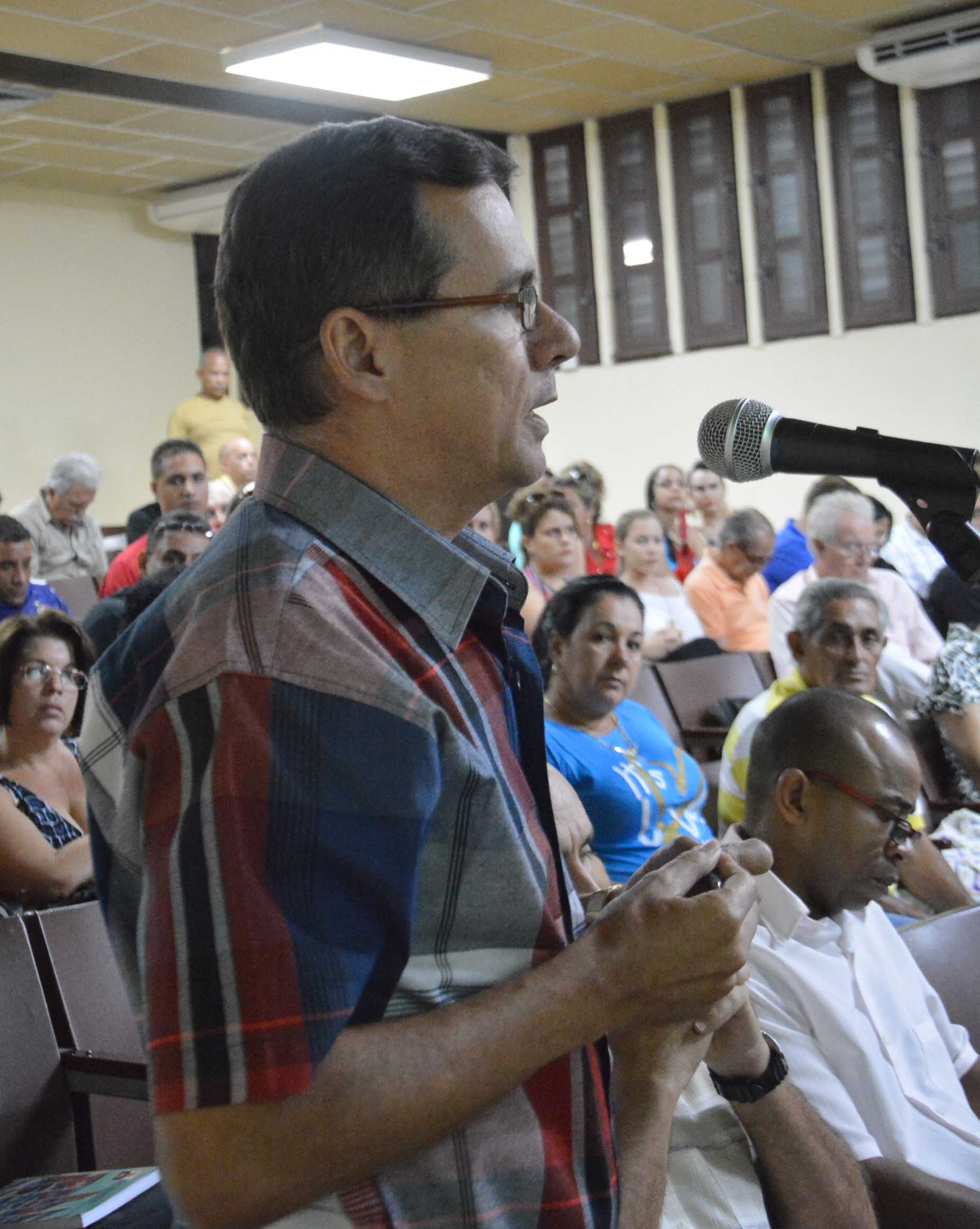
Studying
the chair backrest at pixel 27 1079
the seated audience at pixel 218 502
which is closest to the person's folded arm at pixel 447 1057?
the chair backrest at pixel 27 1079

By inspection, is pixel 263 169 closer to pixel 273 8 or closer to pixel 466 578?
pixel 466 578

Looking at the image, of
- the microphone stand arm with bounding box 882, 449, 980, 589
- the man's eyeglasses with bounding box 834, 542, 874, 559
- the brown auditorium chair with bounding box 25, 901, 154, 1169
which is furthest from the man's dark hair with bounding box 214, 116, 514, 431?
the man's eyeglasses with bounding box 834, 542, 874, 559

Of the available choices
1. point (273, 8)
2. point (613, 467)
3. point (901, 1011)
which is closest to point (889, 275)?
point (613, 467)

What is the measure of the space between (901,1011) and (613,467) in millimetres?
6888

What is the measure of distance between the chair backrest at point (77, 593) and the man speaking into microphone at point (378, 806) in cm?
545

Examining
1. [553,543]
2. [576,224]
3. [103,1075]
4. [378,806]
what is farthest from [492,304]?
[576,224]

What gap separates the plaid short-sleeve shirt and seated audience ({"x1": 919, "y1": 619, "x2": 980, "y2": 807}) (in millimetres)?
2860

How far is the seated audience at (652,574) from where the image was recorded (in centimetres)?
543

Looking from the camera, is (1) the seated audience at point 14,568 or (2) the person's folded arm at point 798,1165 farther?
(1) the seated audience at point 14,568

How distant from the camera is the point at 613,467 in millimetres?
8594

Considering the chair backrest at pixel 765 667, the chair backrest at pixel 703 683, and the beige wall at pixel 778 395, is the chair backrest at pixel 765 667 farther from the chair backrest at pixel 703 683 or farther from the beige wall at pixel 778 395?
the beige wall at pixel 778 395

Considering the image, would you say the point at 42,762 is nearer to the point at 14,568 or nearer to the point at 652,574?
the point at 14,568

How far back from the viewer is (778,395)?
25.7ft

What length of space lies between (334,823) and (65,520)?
251 inches
